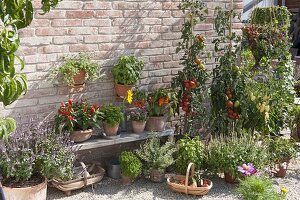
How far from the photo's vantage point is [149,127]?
4688 millimetres

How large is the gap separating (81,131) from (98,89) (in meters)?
0.62

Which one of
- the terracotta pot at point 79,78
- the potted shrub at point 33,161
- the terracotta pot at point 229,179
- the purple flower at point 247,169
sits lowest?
the terracotta pot at point 229,179

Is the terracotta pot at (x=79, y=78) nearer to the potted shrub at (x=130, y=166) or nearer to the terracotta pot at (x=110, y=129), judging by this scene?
the terracotta pot at (x=110, y=129)

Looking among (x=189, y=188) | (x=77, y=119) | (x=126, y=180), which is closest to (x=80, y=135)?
(x=77, y=119)

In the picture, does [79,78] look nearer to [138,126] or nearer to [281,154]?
[138,126]

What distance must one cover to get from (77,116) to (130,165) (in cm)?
72

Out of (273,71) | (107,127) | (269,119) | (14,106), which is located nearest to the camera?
(14,106)

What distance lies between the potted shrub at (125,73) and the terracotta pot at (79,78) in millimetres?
371

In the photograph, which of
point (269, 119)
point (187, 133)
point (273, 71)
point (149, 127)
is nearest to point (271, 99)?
point (269, 119)

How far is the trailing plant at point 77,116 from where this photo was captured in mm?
4043

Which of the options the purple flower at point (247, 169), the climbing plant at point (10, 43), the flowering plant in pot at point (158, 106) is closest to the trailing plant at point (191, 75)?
the flowering plant in pot at point (158, 106)

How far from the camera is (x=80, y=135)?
4117 millimetres

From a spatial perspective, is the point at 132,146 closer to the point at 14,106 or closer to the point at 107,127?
the point at 107,127

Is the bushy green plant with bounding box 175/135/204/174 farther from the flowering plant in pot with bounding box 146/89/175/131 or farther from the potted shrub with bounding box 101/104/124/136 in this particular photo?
the potted shrub with bounding box 101/104/124/136
